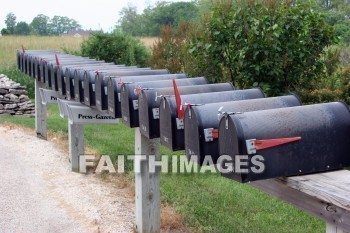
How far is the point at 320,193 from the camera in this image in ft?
6.84

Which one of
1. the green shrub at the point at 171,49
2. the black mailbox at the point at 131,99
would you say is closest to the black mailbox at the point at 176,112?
the black mailbox at the point at 131,99

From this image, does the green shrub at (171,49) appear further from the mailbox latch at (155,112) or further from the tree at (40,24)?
the tree at (40,24)

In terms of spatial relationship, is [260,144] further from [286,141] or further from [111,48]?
[111,48]

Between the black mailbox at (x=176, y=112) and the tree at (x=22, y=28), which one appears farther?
the tree at (x=22, y=28)

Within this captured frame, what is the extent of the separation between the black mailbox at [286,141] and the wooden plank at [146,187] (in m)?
1.57

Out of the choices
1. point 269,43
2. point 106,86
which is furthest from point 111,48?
point 106,86

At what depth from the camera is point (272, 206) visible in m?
4.84

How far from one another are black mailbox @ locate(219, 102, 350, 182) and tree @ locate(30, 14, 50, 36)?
262 feet

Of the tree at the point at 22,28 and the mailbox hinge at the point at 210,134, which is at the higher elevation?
the tree at the point at 22,28

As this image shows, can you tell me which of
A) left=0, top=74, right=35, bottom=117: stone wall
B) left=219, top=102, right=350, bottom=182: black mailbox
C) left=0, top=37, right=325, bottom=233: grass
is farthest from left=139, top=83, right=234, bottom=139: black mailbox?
left=0, top=74, right=35, bottom=117: stone wall

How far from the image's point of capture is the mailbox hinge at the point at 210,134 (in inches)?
104

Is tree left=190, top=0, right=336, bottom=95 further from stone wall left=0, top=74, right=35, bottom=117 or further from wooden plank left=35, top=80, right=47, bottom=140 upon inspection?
stone wall left=0, top=74, right=35, bottom=117

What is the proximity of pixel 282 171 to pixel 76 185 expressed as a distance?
384 cm

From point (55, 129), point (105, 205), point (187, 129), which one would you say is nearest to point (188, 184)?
point (105, 205)
